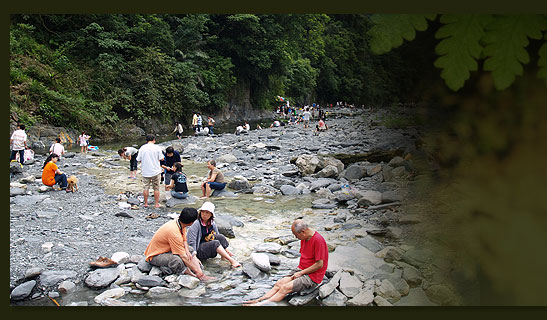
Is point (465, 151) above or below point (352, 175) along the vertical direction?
above

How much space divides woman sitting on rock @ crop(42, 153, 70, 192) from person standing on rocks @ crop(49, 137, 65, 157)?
0.68 ft

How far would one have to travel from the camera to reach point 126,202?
523 centimetres

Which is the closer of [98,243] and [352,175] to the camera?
[98,243]

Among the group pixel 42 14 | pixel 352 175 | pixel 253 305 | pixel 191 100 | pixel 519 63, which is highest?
pixel 42 14

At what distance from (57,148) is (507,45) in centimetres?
510

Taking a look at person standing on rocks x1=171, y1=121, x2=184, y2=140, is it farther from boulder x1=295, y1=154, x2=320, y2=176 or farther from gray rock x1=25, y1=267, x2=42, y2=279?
gray rock x1=25, y1=267, x2=42, y2=279

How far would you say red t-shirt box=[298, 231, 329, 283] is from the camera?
3043mm

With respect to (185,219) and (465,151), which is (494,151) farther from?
(185,219)

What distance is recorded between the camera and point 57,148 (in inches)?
188


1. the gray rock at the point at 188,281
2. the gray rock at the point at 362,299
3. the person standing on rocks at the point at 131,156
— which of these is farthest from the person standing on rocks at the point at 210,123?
the gray rock at the point at 362,299

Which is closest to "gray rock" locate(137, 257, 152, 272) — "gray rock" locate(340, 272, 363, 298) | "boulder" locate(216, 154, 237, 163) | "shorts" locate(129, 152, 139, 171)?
"gray rock" locate(340, 272, 363, 298)

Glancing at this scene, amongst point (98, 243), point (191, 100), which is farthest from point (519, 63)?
point (191, 100)

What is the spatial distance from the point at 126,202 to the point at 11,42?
8.63ft

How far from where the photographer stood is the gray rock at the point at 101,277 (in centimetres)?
306
